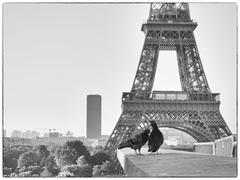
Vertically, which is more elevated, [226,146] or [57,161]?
[226,146]

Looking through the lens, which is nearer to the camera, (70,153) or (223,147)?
(223,147)

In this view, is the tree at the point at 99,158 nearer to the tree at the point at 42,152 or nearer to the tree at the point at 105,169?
the tree at the point at 105,169

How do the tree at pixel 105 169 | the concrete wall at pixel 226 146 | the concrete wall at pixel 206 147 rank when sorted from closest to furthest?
the concrete wall at pixel 226 146 < the concrete wall at pixel 206 147 < the tree at pixel 105 169

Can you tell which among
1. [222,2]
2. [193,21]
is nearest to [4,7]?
[222,2]

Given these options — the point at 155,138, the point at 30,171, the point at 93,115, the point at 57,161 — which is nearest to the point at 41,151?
the point at 57,161

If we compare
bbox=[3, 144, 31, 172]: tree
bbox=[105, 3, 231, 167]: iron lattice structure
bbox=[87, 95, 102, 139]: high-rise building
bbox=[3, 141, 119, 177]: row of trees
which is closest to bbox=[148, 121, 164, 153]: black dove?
bbox=[3, 141, 119, 177]: row of trees

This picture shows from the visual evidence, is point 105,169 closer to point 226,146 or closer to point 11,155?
point 11,155

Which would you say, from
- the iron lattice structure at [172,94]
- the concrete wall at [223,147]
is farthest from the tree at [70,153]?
the concrete wall at [223,147]
